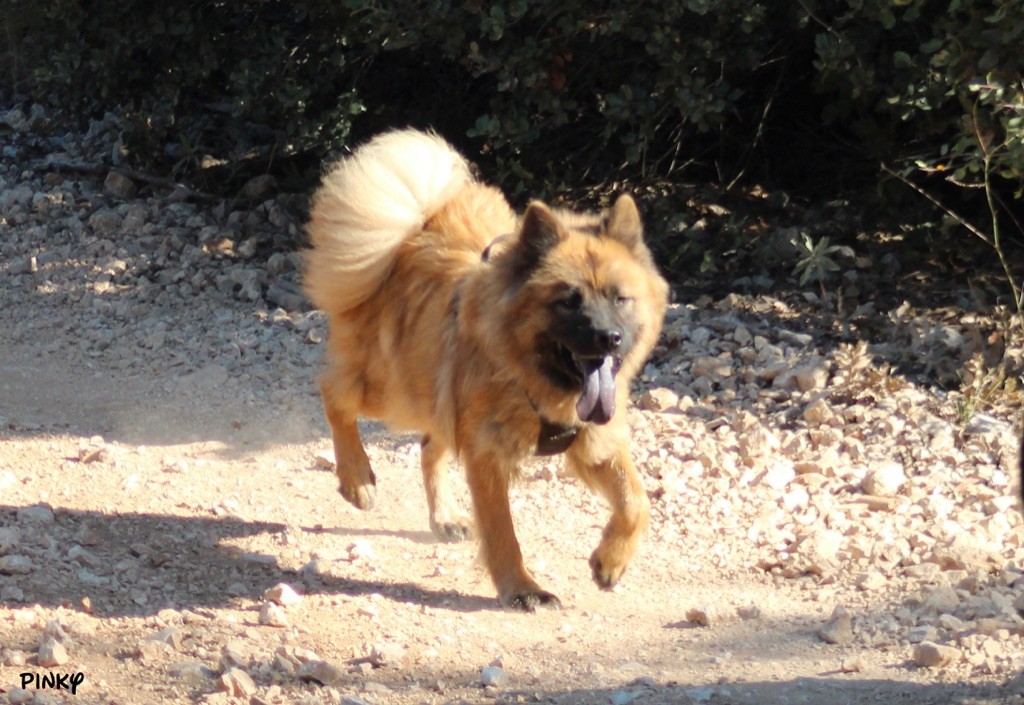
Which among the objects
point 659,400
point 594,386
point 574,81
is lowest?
point 659,400

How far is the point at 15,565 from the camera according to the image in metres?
5.36

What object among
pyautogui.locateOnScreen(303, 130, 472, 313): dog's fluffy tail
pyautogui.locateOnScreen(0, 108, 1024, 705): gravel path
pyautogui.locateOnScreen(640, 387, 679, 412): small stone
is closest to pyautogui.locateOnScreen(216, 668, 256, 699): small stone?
pyautogui.locateOnScreen(0, 108, 1024, 705): gravel path

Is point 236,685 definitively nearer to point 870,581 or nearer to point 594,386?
point 594,386

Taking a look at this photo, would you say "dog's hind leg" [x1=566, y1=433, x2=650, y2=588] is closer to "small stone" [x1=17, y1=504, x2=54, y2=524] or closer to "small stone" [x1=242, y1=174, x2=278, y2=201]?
"small stone" [x1=17, y1=504, x2=54, y2=524]

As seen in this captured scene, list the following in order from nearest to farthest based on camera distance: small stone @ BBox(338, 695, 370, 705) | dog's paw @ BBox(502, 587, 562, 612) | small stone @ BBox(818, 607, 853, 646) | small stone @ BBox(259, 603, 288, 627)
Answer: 1. small stone @ BBox(338, 695, 370, 705)
2. small stone @ BBox(818, 607, 853, 646)
3. small stone @ BBox(259, 603, 288, 627)
4. dog's paw @ BBox(502, 587, 562, 612)

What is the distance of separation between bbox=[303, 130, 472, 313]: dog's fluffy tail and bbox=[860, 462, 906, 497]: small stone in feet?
8.54

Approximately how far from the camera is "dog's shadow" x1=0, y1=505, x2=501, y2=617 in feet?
17.3

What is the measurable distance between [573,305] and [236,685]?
6.72 feet

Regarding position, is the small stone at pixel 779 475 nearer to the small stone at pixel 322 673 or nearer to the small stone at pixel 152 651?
the small stone at pixel 322 673

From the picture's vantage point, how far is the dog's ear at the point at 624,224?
5605 millimetres

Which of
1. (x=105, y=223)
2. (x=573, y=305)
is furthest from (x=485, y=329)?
(x=105, y=223)

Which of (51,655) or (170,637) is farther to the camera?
(170,637)

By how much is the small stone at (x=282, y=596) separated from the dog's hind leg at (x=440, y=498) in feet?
3.98

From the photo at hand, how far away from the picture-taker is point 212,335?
875 centimetres
